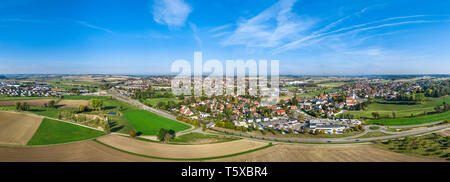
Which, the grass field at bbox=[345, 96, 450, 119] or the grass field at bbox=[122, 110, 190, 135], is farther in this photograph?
the grass field at bbox=[345, 96, 450, 119]

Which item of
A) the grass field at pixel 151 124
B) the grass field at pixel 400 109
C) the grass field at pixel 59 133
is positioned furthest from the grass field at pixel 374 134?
the grass field at pixel 59 133

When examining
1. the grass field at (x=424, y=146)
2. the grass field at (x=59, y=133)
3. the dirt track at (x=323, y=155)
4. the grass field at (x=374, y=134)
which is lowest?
the dirt track at (x=323, y=155)

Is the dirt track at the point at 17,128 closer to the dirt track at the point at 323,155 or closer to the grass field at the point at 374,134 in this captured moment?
the dirt track at the point at 323,155

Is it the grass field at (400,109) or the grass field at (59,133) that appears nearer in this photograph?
the grass field at (59,133)

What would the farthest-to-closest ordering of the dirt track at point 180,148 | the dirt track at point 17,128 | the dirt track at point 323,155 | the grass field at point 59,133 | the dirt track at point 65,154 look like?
the grass field at point 59,133, the dirt track at point 17,128, the dirt track at point 180,148, the dirt track at point 323,155, the dirt track at point 65,154

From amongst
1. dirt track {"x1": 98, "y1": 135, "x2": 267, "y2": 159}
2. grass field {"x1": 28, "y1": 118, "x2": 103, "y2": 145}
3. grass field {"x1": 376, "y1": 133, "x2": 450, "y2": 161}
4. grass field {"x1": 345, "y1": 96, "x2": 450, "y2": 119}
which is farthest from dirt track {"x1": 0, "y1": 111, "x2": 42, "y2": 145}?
grass field {"x1": 345, "y1": 96, "x2": 450, "y2": 119}

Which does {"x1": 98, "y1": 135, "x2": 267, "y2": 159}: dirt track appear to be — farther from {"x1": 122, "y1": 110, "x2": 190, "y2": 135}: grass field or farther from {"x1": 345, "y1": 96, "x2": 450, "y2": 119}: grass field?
{"x1": 345, "y1": 96, "x2": 450, "y2": 119}: grass field

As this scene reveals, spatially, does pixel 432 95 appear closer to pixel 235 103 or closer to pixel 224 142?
pixel 235 103
